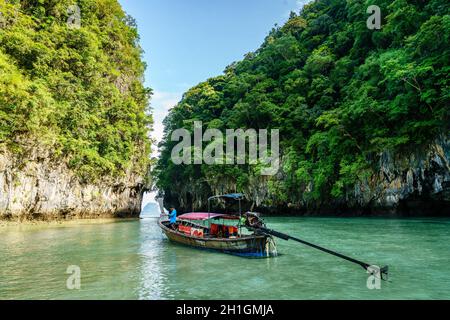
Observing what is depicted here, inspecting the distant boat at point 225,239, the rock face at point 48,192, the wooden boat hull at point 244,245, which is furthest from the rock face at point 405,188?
the rock face at point 48,192

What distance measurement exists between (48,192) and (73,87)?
28.5ft

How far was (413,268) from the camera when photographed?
858 cm

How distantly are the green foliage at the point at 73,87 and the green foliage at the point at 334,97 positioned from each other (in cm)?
1102

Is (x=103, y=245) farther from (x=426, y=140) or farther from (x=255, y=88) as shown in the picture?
(x=255, y=88)

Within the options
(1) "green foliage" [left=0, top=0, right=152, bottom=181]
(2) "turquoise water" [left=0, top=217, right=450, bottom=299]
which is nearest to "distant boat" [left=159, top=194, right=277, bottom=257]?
(2) "turquoise water" [left=0, top=217, right=450, bottom=299]

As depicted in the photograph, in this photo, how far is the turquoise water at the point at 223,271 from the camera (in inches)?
269

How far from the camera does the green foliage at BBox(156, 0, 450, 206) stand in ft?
63.2

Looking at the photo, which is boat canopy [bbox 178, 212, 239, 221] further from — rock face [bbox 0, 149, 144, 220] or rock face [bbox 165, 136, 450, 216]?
rock face [bbox 165, 136, 450, 216]

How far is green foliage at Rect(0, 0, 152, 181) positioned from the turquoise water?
33.3ft

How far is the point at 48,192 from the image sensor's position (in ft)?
79.8

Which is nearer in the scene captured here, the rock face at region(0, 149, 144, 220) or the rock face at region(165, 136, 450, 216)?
the rock face at region(165, 136, 450, 216)

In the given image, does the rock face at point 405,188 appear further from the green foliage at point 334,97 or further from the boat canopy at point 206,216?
the boat canopy at point 206,216

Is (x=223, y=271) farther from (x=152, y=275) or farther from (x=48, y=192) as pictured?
(x=48, y=192)
